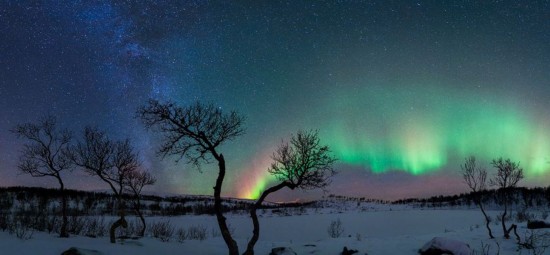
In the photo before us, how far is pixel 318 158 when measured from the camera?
17641 mm

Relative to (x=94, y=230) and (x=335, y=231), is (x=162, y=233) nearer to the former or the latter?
(x=94, y=230)

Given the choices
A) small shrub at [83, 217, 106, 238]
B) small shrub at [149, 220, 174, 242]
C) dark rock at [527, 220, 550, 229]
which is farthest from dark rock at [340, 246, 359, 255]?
small shrub at [83, 217, 106, 238]

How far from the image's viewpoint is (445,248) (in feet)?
55.2

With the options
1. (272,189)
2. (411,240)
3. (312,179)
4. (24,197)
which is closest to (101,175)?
(272,189)

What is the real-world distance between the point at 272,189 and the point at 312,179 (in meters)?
1.92

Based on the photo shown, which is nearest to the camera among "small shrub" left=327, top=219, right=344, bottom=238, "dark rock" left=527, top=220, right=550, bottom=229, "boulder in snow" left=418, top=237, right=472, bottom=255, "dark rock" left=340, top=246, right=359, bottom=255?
"boulder in snow" left=418, top=237, right=472, bottom=255

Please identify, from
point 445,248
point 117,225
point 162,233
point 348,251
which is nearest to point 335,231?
point 348,251

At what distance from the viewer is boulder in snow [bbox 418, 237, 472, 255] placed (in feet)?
54.7

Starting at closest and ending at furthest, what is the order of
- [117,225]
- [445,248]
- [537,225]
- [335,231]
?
1. [445,248]
2. [117,225]
3. [537,225]
4. [335,231]

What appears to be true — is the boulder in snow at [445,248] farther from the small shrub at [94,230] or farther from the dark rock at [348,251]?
the small shrub at [94,230]

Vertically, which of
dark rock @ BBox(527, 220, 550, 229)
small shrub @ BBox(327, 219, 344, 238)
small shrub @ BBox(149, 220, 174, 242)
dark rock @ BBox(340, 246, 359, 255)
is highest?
dark rock @ BBox(527, 220, 550, 229)

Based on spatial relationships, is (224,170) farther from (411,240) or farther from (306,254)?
(411,240)

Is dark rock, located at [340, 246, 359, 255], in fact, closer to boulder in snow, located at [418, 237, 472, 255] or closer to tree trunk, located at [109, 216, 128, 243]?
boulder in snow, located at [418, 237, 472, 255]

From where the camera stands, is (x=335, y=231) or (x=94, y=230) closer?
(x=94, y=230)
